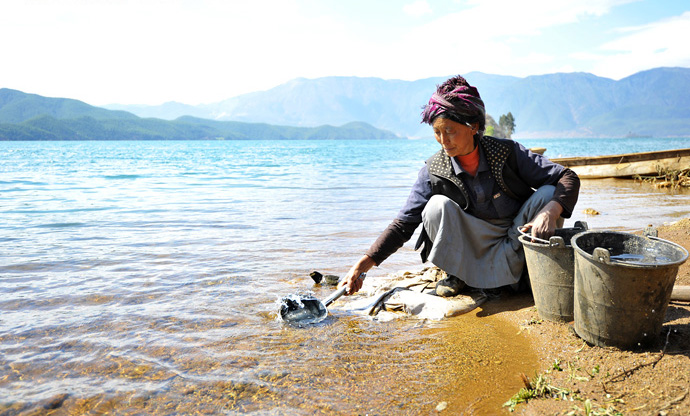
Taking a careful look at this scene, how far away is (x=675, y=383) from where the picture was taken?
196cm

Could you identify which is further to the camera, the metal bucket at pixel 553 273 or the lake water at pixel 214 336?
the metal bucket at pixel 553 273

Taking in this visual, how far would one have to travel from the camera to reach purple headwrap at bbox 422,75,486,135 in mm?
2852

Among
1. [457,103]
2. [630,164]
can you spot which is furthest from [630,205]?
[457,103]

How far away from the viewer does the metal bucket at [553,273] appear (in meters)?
2.55

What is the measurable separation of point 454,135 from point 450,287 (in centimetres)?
119

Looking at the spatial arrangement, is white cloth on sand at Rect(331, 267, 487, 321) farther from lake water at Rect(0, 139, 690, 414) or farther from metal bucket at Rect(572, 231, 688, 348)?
metal bucket at Rect(572, 231, 688, 348)

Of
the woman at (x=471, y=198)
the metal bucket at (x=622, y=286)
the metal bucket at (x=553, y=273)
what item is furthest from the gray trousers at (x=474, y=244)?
the metal bucket at (x=622, y=286)

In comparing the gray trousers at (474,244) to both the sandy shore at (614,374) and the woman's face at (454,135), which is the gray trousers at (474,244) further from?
the sandy shore at (614,374)

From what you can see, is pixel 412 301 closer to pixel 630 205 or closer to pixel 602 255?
pixel 602 255

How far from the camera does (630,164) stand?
1231 cm

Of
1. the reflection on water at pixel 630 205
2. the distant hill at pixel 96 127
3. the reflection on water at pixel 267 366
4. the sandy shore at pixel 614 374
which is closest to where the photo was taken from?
the sandy shore at pixel 614 374

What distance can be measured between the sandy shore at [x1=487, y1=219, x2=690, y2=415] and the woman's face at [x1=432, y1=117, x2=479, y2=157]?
1.23 metres

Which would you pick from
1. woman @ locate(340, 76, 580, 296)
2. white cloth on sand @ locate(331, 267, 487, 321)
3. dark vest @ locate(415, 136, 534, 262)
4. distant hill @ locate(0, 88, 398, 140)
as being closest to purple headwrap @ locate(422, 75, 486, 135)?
woman @ locate(340, 76, 580, 296)

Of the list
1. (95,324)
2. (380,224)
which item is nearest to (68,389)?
(95,324)
